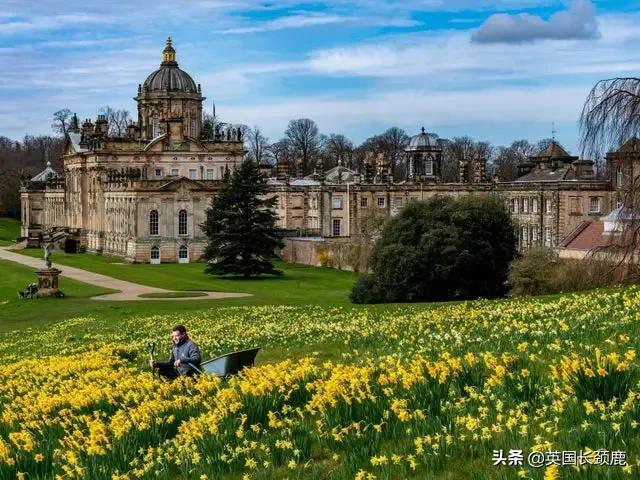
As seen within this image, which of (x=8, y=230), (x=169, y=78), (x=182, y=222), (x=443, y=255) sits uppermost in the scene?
(x=169, y=78)

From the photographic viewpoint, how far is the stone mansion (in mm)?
91438

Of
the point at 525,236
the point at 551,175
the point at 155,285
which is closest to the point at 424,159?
the point at 551,175

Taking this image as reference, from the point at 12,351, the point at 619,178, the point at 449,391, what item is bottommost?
the point at 12,351

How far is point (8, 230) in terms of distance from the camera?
145 meters

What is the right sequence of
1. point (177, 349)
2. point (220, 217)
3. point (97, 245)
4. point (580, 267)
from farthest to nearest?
1. point (97, 245)
2. point (220, 217)
3. point (580, 267)
4. point (177, 349)

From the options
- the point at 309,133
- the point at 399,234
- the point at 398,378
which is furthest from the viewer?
the point at 309,133

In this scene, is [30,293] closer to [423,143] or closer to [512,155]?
[423,143]

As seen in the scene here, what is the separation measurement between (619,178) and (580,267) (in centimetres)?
1266

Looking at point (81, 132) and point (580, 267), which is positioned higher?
point (81, 132)

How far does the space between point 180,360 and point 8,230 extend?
5256 inches

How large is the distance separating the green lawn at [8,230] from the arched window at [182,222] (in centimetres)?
3039

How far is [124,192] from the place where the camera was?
98375mm

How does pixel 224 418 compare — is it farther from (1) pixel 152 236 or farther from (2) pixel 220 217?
(1) pixel 152 236

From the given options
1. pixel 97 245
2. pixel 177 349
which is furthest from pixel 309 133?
pixel 177 349
